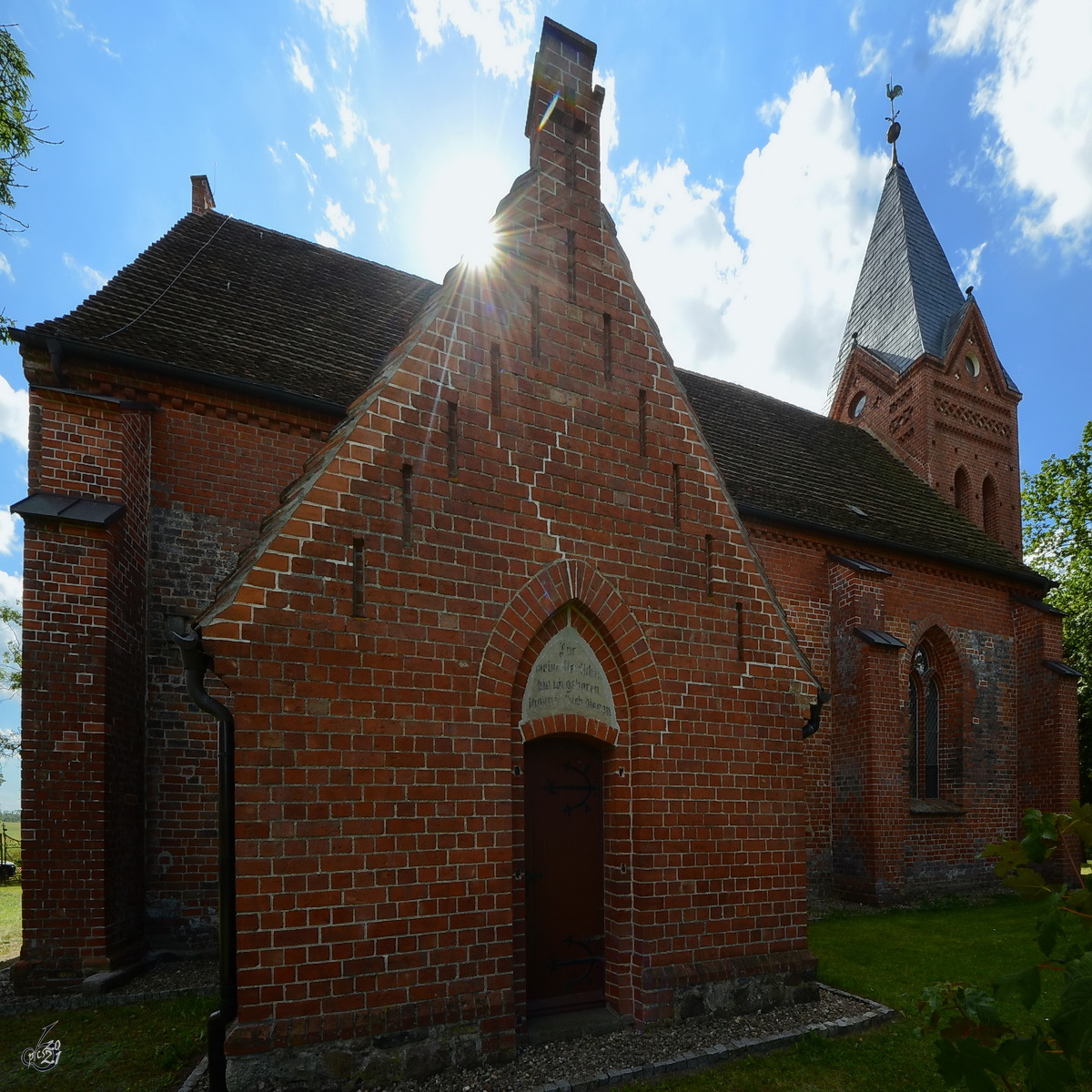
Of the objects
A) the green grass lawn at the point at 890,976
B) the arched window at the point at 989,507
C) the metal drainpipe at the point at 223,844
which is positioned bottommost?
the green grass lawn at the point at 890,976

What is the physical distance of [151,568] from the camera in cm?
866

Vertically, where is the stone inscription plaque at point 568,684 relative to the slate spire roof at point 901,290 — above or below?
below

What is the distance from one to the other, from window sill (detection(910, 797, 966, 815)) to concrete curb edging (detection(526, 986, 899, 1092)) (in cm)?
801

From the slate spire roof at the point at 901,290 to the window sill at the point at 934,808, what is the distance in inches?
455

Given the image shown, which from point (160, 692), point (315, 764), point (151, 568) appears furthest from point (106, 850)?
point (315, 764)

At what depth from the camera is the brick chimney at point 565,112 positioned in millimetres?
6684

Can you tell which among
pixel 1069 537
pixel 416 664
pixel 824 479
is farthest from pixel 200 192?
pixel 1069 537

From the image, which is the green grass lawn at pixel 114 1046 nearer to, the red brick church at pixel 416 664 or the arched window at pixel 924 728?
the red brick church at pixel 416 664

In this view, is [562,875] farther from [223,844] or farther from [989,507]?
[989,507]

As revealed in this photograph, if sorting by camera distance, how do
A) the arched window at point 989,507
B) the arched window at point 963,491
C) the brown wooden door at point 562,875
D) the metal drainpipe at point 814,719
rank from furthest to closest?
the arched window at point 989,507 < the arched window at point 963,491 < the metal drainpipe at point 814,719 < the brown wooden door at point 562,875

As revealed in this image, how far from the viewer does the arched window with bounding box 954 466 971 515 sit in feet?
64.5

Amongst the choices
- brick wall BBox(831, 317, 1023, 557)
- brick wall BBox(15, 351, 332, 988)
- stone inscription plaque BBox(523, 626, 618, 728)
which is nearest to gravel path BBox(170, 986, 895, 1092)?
stone inscription plaque BBox(523, 626, 618, 728)

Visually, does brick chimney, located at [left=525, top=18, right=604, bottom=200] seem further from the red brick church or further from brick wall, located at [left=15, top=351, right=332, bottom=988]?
brick wall, located at [left=15, top=351, right=332, bottom=988]

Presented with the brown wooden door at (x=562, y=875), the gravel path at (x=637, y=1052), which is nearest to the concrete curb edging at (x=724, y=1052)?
the gravel path at (x=637, y=1052)
